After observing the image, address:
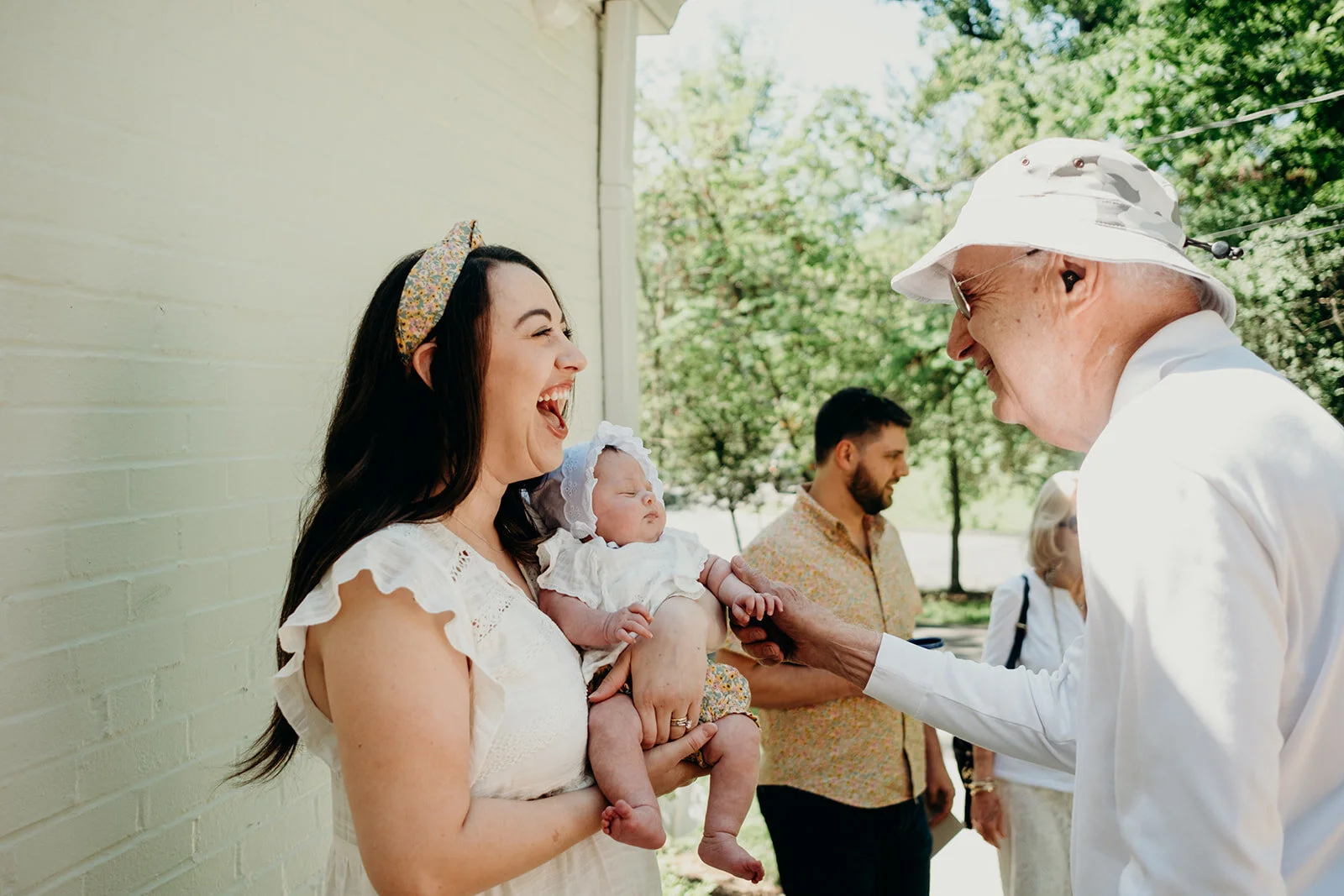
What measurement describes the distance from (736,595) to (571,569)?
418mm

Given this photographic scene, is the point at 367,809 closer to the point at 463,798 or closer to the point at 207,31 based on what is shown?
the point at 463,798

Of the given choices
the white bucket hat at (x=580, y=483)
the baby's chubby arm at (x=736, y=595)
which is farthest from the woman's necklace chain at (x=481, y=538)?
the baby's chubby arm at (x=736, y=595)

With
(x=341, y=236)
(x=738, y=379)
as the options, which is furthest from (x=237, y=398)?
(x=738, y=379)

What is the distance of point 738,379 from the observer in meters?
15.2

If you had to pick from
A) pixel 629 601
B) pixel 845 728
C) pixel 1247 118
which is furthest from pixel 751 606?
pixel 1247 118

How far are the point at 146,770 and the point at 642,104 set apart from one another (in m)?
15.1

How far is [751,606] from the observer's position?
2412 mm

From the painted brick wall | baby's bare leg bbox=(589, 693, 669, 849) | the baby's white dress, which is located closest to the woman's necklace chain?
the baby's white dress

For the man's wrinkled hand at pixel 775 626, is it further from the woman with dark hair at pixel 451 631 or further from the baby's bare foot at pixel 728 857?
the baby's bare foot at pixel 728 857

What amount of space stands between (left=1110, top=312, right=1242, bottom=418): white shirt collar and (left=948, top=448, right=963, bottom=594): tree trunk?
45.1 ft

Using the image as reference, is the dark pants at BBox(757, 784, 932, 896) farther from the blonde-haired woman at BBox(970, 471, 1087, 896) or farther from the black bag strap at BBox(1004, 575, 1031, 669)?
the black bag strap at BBox(1004, 575, 1031, 669)

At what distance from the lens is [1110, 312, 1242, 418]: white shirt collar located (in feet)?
5.44

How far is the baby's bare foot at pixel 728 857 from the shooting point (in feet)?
6.84

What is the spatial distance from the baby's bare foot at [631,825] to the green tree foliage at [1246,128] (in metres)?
12.3
